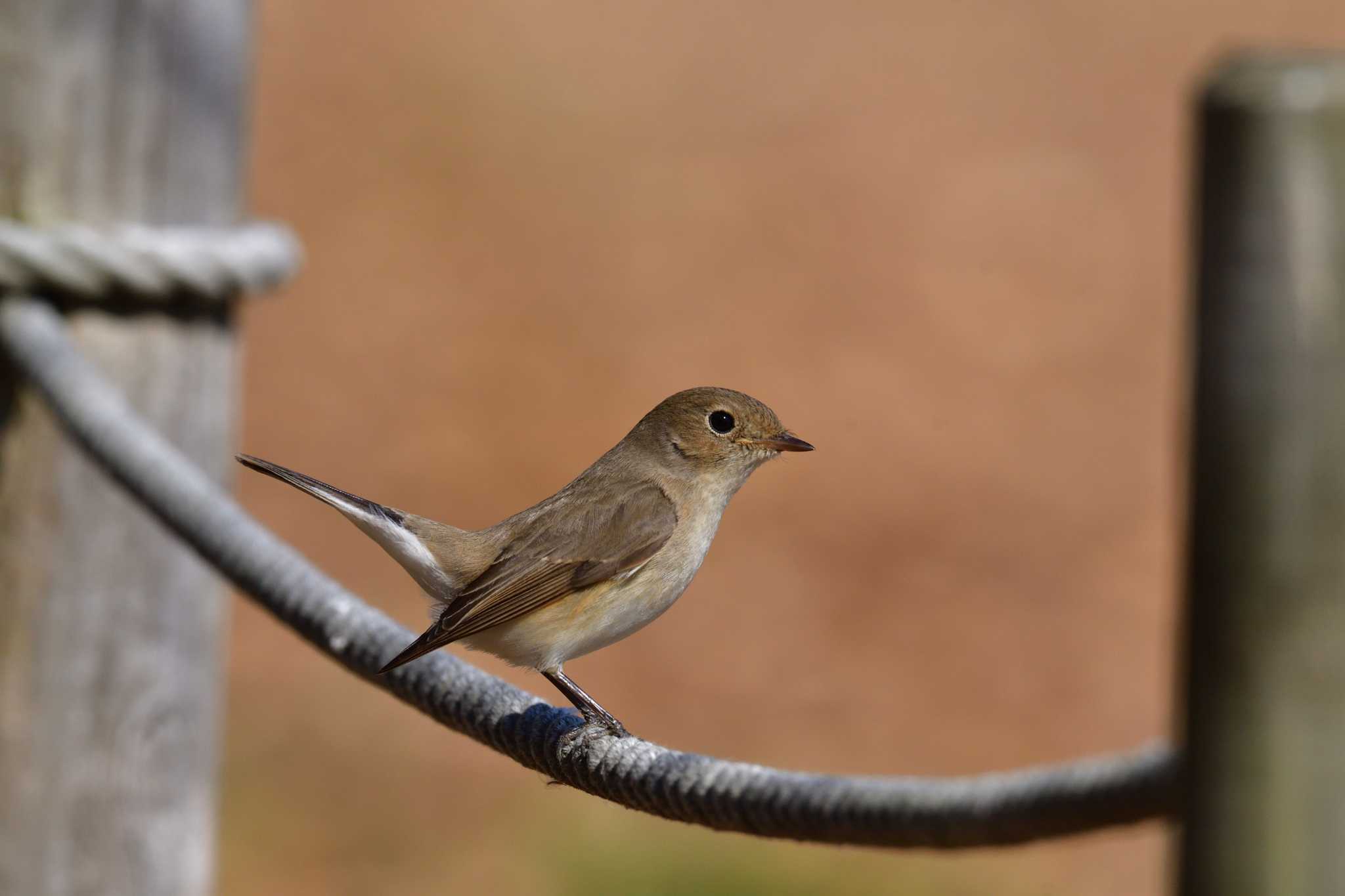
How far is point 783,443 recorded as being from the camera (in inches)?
110

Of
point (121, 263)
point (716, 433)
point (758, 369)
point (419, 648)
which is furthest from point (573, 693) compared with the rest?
point (758, 369)

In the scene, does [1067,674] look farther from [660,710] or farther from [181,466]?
[181,466]

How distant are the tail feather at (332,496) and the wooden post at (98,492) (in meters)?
0.68

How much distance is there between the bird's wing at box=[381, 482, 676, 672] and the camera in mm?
2750

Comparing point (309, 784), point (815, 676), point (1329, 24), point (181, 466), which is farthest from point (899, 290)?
point (181, 466)

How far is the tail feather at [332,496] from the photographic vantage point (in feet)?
8.31

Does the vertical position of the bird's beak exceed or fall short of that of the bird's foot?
it exceeds it

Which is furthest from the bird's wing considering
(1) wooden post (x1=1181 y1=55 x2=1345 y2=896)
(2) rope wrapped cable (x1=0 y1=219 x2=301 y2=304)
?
(1) wooden post (x1=1181 y1=55 x2=1345 y2=896)

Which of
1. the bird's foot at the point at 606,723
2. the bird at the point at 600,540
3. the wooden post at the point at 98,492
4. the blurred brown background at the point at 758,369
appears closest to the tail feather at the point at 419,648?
the bird's foot at the point at 606,723

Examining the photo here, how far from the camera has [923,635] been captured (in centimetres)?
938

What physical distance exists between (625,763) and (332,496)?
96cm

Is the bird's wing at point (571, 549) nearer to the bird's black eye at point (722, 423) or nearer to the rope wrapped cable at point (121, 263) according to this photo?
the bird's black eye at point (722, 423)

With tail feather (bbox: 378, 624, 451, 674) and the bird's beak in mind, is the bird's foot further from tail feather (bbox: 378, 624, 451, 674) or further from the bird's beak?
the bird's beak

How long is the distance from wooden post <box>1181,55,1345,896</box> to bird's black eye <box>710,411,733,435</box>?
5.50ft
